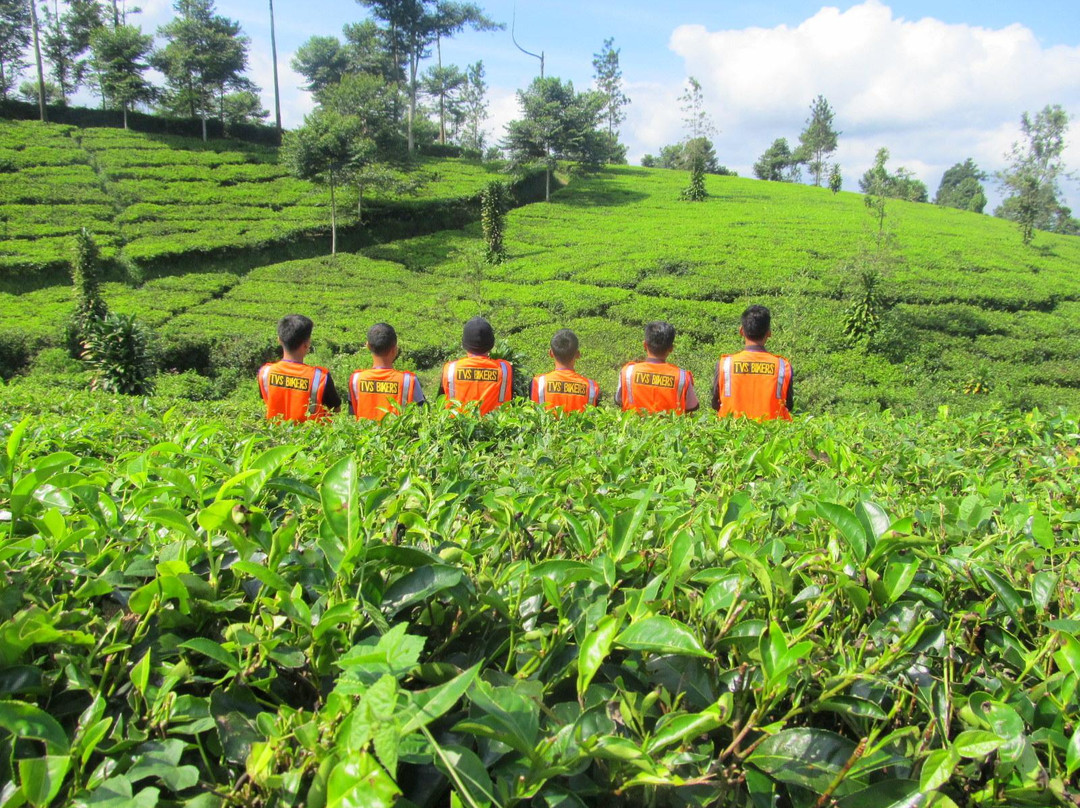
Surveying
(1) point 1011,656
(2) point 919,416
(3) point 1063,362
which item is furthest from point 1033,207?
(1) point 1011,656

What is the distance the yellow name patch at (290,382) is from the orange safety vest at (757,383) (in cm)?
287

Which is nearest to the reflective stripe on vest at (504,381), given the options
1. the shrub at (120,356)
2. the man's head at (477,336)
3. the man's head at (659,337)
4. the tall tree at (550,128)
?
the man's head at (477,336)

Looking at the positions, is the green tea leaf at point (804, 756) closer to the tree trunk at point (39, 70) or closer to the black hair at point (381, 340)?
the black hair at point (381, 340)

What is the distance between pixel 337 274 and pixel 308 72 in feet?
107

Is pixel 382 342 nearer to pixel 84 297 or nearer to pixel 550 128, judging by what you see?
pixel 84 297

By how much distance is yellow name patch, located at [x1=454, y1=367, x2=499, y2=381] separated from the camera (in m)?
4.61

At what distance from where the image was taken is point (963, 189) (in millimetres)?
51719

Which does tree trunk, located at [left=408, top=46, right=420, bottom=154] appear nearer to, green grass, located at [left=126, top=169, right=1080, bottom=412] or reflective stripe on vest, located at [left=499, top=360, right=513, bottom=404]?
green grass, located at [left=126, top=169, right=1080, bottom=412]

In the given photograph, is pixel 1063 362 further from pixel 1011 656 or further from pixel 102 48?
pixel 102 48

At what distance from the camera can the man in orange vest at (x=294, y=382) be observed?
4480 mm

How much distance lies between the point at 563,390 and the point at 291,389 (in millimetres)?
1845

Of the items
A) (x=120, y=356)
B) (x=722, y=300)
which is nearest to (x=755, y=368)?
(x=120, y=356)

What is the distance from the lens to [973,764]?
30.8 inches

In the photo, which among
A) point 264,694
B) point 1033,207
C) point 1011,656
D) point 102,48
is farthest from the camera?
point 102,48
